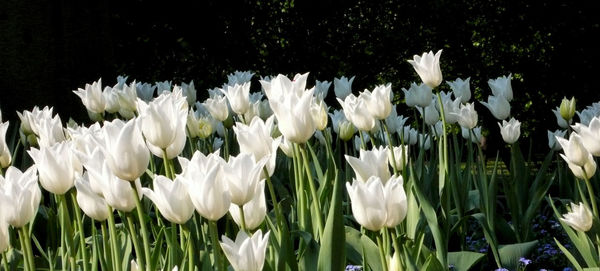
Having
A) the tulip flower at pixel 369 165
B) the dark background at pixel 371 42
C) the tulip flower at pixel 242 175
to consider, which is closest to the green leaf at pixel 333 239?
the tulip flower at pixel 369 165

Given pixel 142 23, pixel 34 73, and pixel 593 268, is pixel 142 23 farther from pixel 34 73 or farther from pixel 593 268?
pixel 593 268

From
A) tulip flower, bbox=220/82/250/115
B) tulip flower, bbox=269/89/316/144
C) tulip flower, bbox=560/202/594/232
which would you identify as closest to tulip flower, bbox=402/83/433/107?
tulip flower, bbox=220/82/250/115

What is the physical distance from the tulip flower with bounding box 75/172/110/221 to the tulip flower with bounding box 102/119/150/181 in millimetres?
271

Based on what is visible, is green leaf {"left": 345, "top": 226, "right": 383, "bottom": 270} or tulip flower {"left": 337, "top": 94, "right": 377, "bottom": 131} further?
tulip flower {"left": 337, "top": 94, "right": 377, "bottom": 131}

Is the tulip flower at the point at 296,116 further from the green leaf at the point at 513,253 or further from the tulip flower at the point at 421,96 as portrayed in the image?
the tulip flower at the point at 421,96

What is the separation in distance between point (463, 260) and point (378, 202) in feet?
3.38

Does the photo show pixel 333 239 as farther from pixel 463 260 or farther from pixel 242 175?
pixel 463 260

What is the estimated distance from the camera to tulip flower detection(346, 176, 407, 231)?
1.39 meters

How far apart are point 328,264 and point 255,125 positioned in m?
0.36

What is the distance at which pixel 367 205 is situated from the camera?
1.39 m

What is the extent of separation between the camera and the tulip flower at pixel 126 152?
1355 mm

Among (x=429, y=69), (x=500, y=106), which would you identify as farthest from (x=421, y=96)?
(x=429, y=69)

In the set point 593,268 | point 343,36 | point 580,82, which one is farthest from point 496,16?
point 593,268

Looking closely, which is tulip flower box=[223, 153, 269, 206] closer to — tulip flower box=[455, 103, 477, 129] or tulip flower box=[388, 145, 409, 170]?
tulip flower box=[388, 145, 409, 170]
